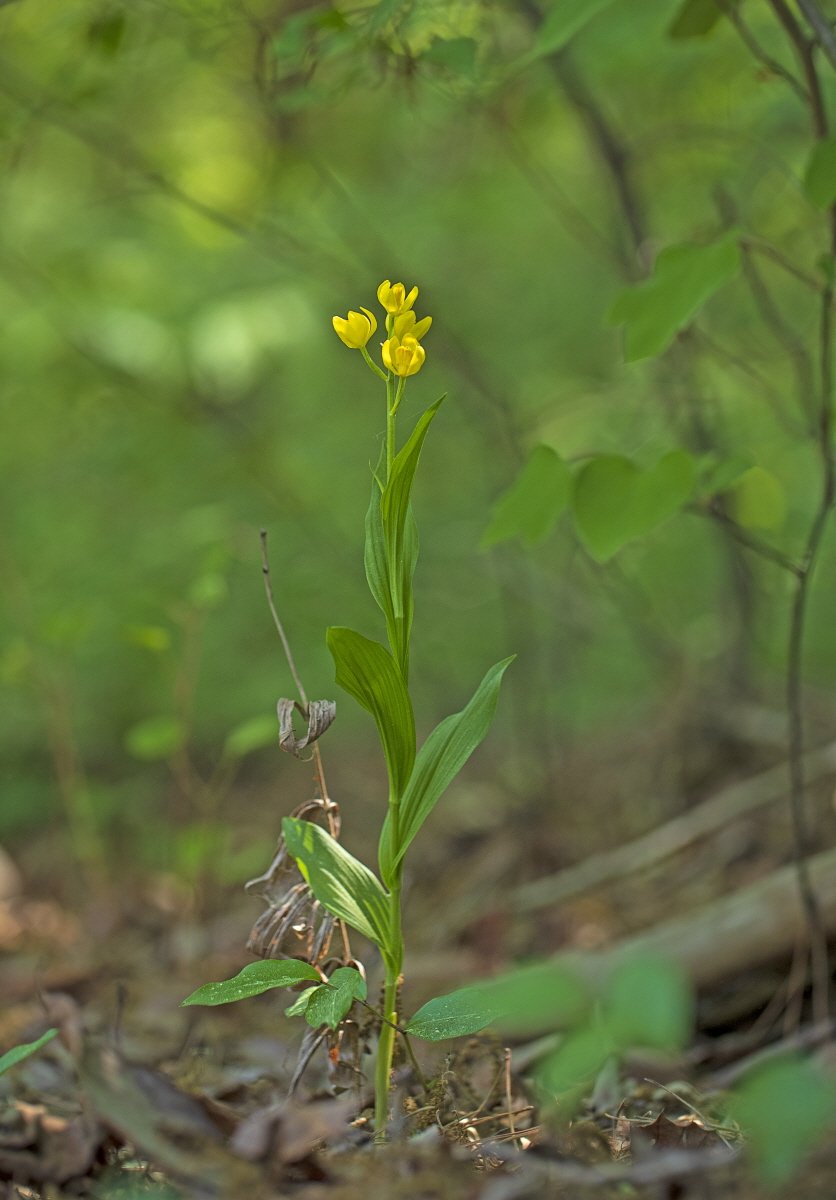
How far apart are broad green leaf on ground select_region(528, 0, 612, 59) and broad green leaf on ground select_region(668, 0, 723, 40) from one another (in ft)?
1.12

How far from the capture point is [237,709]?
13.3ft

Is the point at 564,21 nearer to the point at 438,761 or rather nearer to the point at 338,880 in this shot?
the point at 438,761

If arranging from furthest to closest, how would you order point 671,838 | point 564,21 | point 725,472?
1. point 671,838
2. point 725,472
3. point 564,21

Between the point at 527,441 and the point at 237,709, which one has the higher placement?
the point at 527,441

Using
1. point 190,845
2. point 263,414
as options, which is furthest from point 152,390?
point 190,845

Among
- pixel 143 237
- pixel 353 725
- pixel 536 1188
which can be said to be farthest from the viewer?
pixel 353 725

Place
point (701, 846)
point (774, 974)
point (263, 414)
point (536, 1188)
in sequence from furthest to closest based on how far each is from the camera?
point (263, 414) < point (701, 846) < point (774, 974) < point (536, 1188)

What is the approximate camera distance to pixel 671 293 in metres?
1.14

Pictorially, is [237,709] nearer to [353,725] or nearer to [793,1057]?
[353,725]

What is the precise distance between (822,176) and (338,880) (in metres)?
1.07

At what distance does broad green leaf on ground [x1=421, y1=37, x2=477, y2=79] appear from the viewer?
4.02 ft

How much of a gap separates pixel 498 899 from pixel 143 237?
2.68m

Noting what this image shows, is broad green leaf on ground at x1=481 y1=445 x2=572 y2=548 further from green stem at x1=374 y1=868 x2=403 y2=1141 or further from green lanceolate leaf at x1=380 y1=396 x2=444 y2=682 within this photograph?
green stem at x1=374 y1=868 x2=403 y2=1141

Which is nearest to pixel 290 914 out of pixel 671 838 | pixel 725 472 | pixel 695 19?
pixel 725 472
